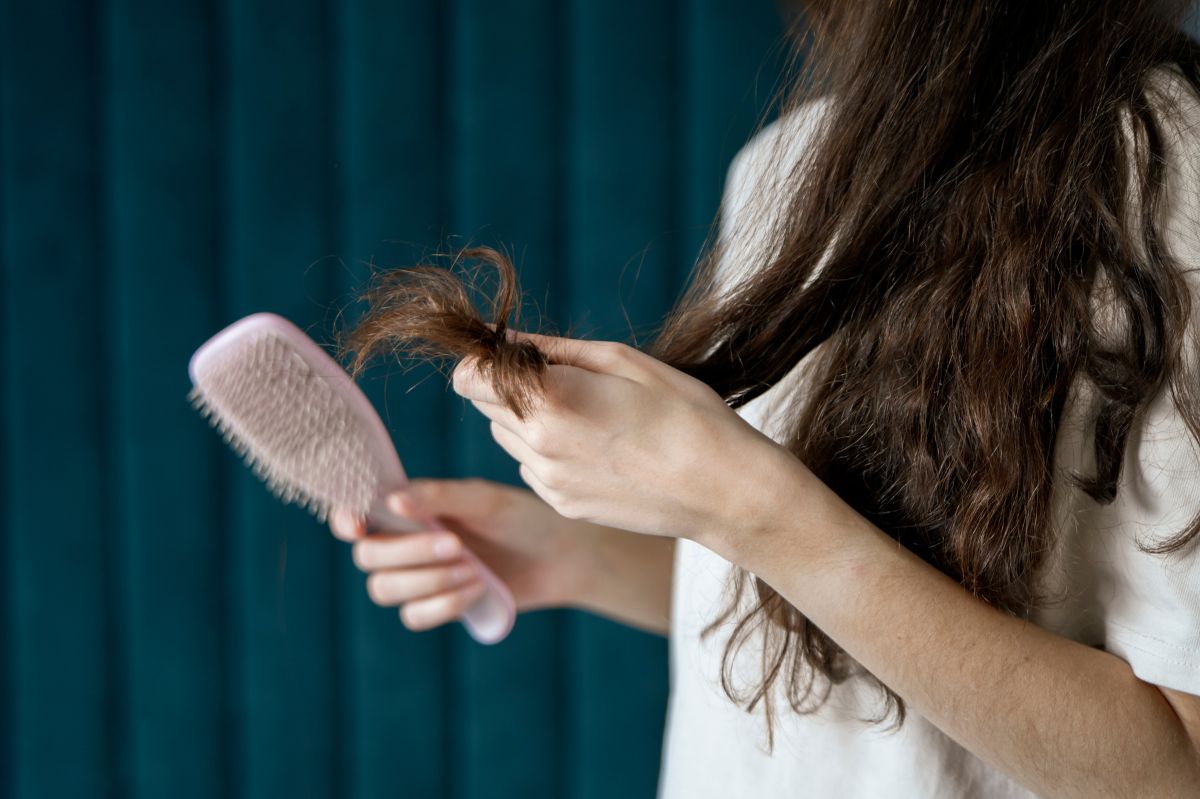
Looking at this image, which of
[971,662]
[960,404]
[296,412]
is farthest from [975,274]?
[296,412]

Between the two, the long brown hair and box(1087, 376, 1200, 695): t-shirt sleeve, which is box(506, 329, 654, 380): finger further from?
box(1087, 376, 1200, 695): t-shirt sleeve

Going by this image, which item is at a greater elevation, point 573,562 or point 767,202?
point 767,202

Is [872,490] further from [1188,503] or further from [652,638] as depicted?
[652,638]

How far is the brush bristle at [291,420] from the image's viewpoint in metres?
0.53

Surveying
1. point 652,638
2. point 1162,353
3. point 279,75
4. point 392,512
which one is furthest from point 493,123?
point 1162,353

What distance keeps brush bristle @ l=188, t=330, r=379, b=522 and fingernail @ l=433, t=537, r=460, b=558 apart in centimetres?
6

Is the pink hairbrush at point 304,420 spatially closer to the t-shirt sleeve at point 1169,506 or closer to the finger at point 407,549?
the finger at point 407,549

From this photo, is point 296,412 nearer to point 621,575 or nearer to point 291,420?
point 291,420

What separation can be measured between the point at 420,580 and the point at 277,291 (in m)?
0.40

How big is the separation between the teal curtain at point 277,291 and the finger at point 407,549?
0.27m

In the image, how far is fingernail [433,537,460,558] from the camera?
0.68 meters

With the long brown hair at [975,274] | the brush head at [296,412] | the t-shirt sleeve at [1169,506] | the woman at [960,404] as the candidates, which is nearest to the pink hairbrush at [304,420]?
the brush head at [296,412]

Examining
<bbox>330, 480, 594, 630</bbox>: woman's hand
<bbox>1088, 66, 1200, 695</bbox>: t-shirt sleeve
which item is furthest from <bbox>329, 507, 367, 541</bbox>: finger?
<bbox>1088, 66, 1200, 695</bbox>: t-shirt sleeve

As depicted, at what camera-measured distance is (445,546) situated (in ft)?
2.24
